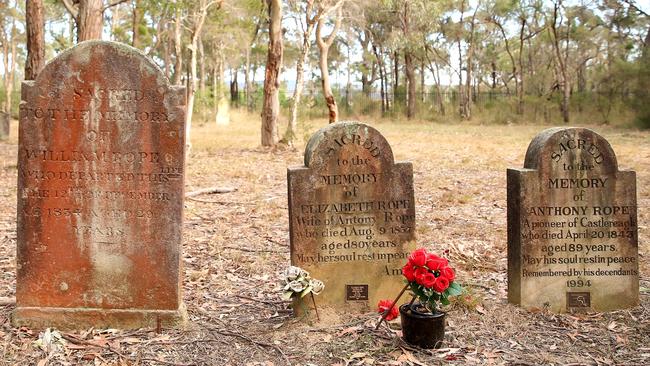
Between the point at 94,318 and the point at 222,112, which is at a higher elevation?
the point at 222,112

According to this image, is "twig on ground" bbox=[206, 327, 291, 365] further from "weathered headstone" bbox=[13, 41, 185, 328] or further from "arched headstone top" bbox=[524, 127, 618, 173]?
"arched headstone top" bbox=[524, 127, 618, 173]

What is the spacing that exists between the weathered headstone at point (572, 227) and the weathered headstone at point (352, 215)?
0.97 metres

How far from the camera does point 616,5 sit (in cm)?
3412

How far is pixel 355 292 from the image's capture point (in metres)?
5.56

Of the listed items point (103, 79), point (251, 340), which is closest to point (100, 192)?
point (103, 79)

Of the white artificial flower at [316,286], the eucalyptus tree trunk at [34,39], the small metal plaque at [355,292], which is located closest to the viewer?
the white artificial flower at [316,286]

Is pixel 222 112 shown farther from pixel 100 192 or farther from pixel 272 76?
pixel 100 192

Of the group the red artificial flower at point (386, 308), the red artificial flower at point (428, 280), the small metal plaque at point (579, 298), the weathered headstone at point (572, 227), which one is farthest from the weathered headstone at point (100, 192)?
the small metal plaque at point (579, 298)

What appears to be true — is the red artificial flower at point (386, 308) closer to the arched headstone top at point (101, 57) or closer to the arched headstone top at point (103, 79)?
the arched headstone top at point (103, 79)

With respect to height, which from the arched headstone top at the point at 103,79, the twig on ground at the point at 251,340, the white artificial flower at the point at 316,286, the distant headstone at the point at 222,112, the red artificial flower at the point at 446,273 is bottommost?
the twig on ground at the point at 251,340

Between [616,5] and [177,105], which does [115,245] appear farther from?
[616,5]

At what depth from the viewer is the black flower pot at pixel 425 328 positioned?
4617mm

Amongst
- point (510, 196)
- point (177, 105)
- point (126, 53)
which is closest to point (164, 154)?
point (177, 105)

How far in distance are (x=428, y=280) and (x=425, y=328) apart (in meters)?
0.35
